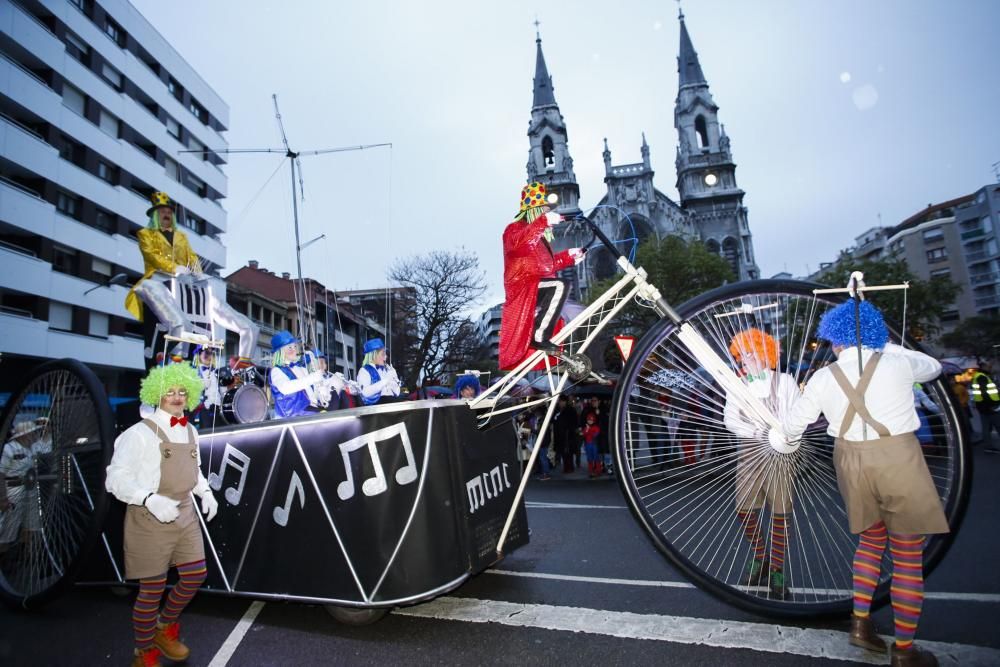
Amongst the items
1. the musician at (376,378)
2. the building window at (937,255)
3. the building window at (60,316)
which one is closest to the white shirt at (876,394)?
the musician at (376,378)

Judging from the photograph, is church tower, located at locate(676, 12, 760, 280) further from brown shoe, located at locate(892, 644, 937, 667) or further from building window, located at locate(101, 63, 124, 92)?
brown shoe, located at locate(892, 644, 937, 667)

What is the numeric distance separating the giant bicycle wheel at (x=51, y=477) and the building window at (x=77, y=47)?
3067 centimetres

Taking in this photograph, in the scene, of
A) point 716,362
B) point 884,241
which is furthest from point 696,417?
point 884,241

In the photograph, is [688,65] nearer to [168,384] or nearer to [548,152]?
[548,152]

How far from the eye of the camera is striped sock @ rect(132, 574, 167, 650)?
3109 millimetres

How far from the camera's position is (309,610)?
12.7ft

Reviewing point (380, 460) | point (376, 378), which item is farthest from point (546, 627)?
point (376, 378)

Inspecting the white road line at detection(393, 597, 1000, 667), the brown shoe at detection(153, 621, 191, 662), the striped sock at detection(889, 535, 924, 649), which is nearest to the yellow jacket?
the brown shoe at detection(153, 621, 191, 662)

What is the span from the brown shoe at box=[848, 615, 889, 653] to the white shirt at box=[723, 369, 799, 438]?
1009 millimetres

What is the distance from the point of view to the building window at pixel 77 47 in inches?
1042

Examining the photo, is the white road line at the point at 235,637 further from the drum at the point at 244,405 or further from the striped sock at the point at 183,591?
the drum at the point at 244,405

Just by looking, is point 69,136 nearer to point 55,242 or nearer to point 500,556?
point 55,242

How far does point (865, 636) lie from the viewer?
8.92 feet

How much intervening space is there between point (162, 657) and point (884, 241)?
100m
